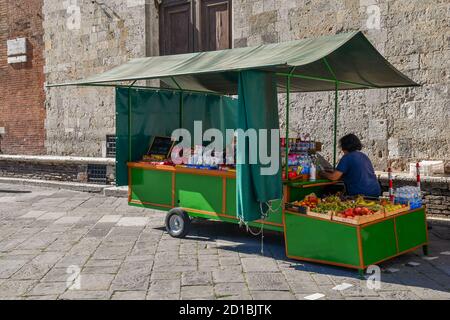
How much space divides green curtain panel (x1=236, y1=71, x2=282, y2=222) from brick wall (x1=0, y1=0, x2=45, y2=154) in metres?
9.33

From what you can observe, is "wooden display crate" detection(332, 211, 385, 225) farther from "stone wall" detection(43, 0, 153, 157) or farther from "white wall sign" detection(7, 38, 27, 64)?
"white wall sign" detection(7, 38, 27, 64)

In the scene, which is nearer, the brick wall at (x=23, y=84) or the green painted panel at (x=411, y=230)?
the green painted panel at (x=411, y=230)

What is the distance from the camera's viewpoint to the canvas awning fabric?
234 inches

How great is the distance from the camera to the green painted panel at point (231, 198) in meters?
6.87

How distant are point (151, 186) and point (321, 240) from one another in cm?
308

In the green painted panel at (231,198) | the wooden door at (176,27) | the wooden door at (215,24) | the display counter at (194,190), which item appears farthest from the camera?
the wooden door at (176,27)

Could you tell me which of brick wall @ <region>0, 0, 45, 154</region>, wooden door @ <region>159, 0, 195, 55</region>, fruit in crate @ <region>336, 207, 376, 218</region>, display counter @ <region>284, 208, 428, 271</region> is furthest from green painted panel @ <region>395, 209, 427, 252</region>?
brick wall @ <region>0, 0, 45, 154</region>

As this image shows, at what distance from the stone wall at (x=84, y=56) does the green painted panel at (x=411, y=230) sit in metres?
7.57

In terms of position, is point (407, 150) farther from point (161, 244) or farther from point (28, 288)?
point (28, 288)

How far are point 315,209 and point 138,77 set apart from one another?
114 inches

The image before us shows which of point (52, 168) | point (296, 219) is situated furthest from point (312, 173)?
point (52, 168)

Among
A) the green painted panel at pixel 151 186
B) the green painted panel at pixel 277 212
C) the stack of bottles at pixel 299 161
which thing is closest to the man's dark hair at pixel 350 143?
the stack of bottles at pixel 299 161

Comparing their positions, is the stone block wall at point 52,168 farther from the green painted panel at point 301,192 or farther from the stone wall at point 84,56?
the green painted panel at point 301,192

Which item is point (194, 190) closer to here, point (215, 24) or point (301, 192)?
point (301, 192)
